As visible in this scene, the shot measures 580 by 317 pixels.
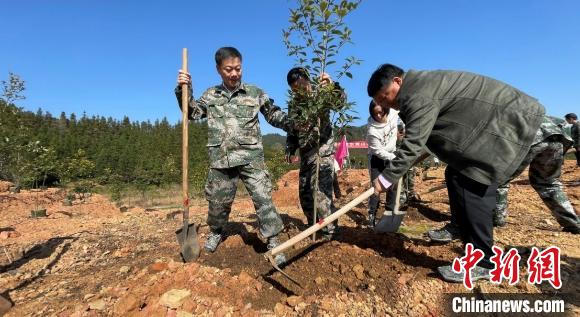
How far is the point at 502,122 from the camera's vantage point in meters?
2.68

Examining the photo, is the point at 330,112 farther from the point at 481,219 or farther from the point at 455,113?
the point at 481,219

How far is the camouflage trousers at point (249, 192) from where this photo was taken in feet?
11.6

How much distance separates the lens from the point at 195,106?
144 inches

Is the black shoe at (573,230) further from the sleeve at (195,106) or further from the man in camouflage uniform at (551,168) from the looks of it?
the sleeve at (195,106)

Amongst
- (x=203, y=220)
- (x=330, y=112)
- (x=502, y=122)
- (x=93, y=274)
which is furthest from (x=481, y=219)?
(x=203, y=220)

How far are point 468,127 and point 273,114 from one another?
1966mm

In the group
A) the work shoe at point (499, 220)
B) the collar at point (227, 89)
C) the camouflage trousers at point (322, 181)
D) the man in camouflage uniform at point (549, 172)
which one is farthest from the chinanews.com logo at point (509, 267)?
the collar at point (227, 89)

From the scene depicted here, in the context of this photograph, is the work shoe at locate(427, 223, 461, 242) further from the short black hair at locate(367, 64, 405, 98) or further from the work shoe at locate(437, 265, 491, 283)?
the short black hair at locate(367, 64, 405, 98)

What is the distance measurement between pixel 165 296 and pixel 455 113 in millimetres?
2650

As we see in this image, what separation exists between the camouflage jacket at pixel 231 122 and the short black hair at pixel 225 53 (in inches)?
12.7

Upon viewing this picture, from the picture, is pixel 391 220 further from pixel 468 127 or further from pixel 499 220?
pixel 499 220

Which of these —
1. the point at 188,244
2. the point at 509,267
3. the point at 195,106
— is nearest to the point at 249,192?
the point at 188,244

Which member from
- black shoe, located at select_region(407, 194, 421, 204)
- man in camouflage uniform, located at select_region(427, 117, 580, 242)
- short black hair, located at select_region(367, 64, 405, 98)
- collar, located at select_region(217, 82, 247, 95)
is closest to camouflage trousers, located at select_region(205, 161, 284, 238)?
collar, located at select_region(217, 82, 247, 95)

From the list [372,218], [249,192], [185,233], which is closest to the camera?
[185,233]
